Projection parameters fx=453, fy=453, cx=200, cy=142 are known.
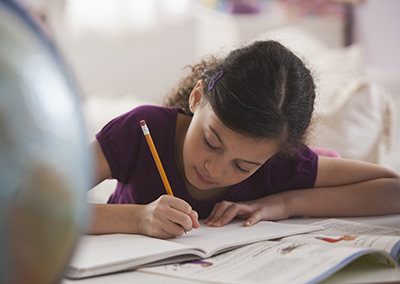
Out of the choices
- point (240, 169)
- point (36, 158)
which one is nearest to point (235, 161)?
point (240, 169)

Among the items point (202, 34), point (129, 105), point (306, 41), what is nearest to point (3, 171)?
point (129, 105)

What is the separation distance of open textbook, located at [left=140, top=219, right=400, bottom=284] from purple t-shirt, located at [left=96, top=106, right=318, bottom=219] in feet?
0.98

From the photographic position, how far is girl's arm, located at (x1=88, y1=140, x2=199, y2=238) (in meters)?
0.65

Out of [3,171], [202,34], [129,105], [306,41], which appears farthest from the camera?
[202,34]

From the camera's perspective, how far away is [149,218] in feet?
2.19

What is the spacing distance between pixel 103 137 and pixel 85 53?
2210mm

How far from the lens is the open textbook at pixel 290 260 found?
47 centimetres

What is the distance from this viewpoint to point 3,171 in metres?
0.29

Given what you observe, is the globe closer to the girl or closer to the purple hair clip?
the girl

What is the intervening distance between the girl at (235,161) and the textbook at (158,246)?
1.3 inches

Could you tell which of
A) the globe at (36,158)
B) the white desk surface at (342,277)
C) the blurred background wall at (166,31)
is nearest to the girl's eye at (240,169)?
the white desk surface at (342,277)

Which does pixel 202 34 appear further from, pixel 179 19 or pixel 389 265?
pixel 389 265

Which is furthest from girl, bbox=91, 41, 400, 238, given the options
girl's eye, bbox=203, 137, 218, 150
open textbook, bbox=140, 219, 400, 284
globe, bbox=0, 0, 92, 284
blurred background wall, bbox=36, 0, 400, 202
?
blurred background wall, bbox=36, 0, 400, 202

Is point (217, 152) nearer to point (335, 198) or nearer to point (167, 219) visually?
point (167, 219)
